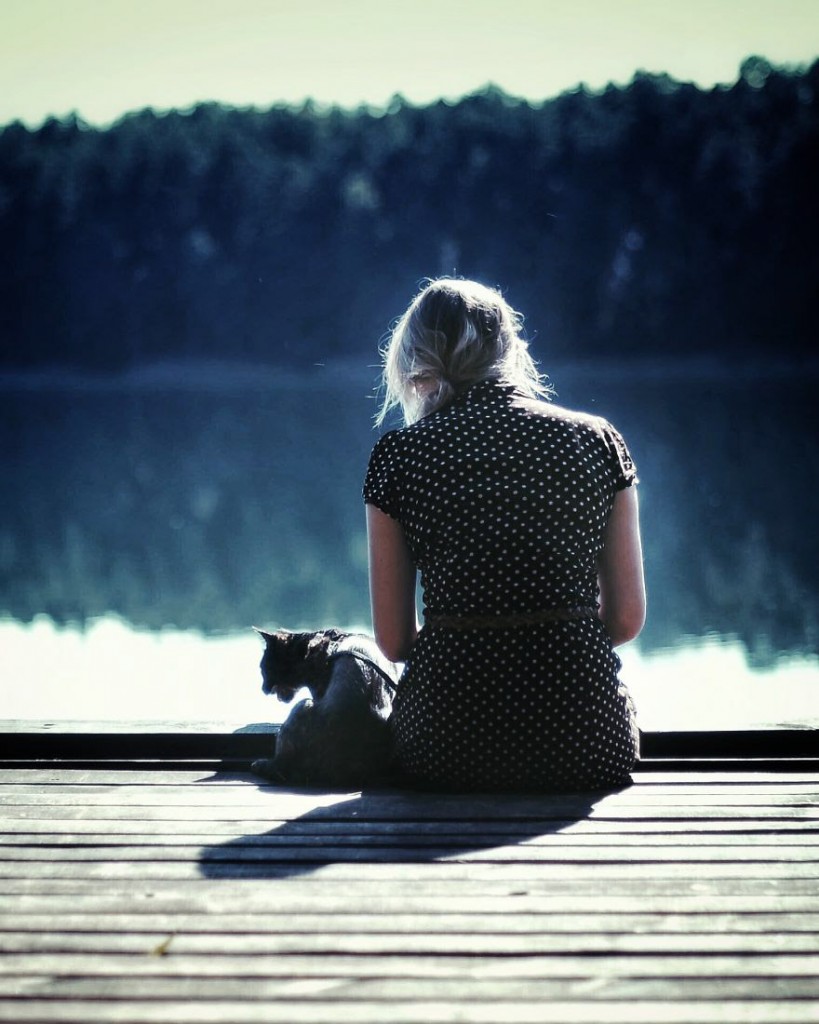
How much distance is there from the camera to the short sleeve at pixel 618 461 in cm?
231

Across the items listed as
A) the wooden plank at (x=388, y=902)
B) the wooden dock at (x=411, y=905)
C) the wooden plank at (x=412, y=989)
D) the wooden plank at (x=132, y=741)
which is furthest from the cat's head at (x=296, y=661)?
the wooden plank at (x=412, y=989)

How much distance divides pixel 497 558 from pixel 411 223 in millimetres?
39904

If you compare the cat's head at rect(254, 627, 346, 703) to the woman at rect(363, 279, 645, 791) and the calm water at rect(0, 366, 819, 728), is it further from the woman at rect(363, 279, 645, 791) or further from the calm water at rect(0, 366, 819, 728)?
the woman at rect(363, 279, 645, 791)

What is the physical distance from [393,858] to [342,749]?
490 millimetres

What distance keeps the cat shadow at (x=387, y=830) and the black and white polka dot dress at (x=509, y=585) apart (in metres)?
0.08

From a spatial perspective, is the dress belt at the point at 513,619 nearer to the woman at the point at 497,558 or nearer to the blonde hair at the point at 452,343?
the woman at the point at 497,558

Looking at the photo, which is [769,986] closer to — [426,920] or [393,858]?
[426,920]

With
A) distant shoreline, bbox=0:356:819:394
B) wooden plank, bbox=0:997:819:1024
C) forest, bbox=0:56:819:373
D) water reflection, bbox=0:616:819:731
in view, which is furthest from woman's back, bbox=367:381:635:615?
forest, bbox=0:56:819:373

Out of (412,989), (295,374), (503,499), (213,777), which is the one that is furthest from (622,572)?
(295,374)

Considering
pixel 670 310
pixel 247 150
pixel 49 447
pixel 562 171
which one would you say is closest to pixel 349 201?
pixel 247 150

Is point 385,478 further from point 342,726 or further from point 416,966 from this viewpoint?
point 416,966

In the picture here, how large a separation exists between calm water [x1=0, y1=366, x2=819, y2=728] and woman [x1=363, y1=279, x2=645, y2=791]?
57 centimetres

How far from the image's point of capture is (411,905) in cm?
178

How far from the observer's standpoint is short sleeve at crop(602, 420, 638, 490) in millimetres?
2311
